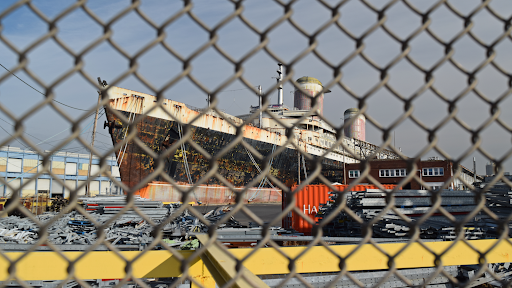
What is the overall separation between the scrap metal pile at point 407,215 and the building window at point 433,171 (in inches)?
788

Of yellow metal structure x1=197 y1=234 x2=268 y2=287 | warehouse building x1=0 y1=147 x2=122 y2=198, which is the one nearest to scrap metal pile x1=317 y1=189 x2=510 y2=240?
yellow metal structure x1=197 y1=234 x2=268 y2=287

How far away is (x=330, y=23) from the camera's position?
1.22m

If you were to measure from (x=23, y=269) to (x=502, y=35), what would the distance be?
3.19 meters

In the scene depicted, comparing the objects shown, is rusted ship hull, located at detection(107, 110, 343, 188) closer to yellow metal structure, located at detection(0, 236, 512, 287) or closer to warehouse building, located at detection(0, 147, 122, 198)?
yellow metal structure, located at detection(0, 236, 512, 287)

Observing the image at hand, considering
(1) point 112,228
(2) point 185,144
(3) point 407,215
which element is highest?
(2) point 185,144

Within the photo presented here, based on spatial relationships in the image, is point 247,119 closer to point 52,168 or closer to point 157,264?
point 157,264

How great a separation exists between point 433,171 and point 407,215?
22.8 m

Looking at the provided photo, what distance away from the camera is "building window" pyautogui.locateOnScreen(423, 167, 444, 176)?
29500 millimetres

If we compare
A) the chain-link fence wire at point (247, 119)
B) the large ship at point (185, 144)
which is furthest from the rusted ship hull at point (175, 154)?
the chain-link fence wire at point (247, 119)

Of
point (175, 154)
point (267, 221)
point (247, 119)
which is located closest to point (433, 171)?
point (267, 221)

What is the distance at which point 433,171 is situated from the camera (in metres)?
29.8

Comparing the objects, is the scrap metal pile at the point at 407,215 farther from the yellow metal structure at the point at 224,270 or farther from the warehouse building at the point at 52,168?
the warehouse building at the point at 52,168

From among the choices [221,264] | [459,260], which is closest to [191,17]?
[221,264]

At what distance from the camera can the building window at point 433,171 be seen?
29.5 metres
